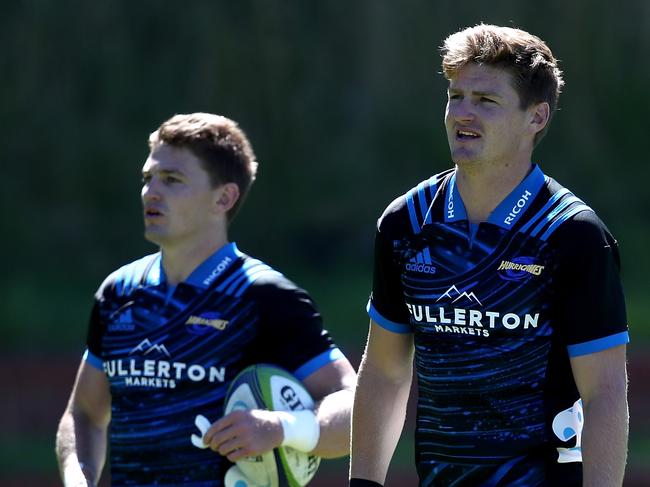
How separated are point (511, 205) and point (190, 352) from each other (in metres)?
1.27

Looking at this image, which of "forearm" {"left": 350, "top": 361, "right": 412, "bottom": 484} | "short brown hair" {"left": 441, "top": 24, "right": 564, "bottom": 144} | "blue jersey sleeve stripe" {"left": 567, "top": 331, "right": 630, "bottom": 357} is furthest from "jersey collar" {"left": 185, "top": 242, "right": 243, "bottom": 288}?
"blue jersey sleeve stripe" {"left": 567, "top": 331, "right": 630, "bottom": 357}

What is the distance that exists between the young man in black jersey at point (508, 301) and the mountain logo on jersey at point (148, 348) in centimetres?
99

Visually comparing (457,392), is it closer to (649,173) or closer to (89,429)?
(89,429)

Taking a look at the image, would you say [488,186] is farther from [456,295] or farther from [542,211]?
[456,295]

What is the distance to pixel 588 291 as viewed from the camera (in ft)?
10.6

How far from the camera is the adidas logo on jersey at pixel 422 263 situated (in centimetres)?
348

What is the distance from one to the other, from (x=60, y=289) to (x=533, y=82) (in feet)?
40.4

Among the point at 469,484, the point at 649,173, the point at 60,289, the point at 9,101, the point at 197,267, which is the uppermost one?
the point at 9,101

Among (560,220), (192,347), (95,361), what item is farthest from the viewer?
(95,361)

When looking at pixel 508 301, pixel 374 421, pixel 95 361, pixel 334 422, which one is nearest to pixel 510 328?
pixel 508 301

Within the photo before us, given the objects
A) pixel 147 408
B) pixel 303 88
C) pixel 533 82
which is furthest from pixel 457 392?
pixel 303 88

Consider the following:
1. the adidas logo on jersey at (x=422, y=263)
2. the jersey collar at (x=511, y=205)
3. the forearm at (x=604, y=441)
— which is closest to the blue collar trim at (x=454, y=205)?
the jersey collar at (x=511, y=205)

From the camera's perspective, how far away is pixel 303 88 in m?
16.8

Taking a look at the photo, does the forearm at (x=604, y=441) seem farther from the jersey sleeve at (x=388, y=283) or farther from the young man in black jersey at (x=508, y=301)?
the jersey sleeve at (x=388, y=283)
